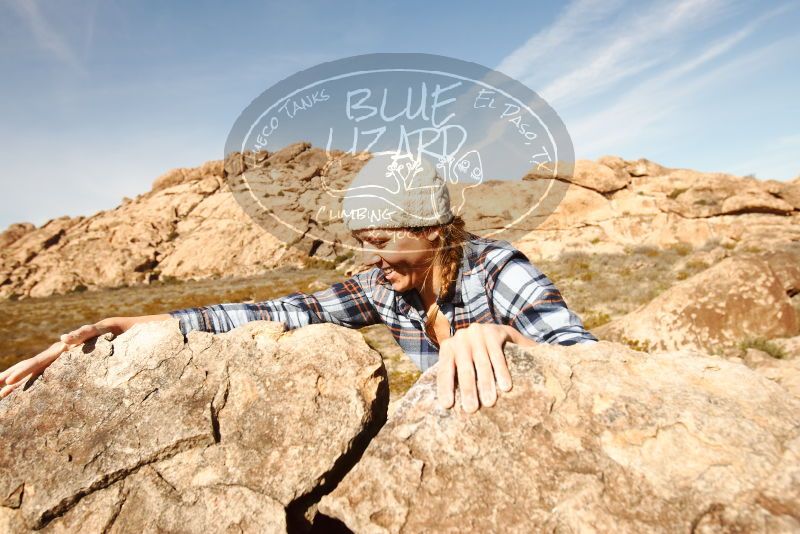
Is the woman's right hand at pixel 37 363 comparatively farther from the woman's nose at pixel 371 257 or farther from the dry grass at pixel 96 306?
the dry grass at pixel 96 306

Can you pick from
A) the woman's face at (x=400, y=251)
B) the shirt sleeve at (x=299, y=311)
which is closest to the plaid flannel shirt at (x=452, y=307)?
the shirt sleeve at (x=299, y=311)

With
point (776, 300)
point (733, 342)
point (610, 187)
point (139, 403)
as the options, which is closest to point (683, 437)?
point (139, 403)

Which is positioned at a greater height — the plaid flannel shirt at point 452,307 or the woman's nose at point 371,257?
the woman's nose at point 371,257

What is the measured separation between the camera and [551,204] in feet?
100.0

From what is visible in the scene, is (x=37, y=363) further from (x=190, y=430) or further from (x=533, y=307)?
(x=533, y=307)

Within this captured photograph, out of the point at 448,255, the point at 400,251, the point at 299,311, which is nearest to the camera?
the point at 400,251

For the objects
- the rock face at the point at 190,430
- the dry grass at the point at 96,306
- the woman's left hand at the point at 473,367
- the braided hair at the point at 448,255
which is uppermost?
the braided hair at the point at 448,255

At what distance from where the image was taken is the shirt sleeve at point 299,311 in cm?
250

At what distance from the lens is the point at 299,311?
2.96 m

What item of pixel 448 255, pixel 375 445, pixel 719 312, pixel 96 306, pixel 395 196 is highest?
pixel 395 196

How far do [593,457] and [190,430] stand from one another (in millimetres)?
1461

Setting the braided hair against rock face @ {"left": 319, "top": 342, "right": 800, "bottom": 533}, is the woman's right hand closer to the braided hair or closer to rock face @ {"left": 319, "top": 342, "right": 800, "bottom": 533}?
rock face @ {"left": 319, "top": 342, "right": 800, "bottom": 533}

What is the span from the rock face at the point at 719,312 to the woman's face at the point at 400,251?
6.94 metres

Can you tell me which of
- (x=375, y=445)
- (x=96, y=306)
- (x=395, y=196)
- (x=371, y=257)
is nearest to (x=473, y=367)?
(x=375, y=445)
